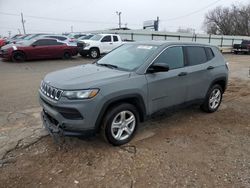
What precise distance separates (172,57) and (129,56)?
80 cm

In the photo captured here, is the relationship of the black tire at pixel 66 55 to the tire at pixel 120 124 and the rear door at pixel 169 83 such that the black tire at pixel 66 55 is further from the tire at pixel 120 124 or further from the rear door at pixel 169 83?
the tire at pixel 120 124

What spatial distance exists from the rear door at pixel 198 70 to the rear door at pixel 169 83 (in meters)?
0.17

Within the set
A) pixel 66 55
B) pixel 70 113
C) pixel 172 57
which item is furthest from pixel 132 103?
pixel 66 55

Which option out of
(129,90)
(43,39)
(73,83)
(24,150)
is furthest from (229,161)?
(43,39)

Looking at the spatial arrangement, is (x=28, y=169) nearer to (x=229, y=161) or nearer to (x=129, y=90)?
(x=129, y=90)

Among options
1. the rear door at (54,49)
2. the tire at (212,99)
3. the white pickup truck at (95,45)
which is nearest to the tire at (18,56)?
the rear door at (54,49)

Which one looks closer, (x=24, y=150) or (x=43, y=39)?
(x=24, y=150)

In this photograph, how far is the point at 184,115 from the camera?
5.45 meters

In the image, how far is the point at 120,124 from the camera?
391 centimetres

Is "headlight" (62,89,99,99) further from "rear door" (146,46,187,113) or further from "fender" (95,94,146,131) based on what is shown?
"rear door" (146,46,187,113)

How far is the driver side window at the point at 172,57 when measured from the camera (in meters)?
4.37

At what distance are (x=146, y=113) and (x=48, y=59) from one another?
14286mm

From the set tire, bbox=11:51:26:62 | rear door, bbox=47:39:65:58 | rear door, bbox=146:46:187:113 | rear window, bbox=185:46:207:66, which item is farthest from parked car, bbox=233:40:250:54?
rear door, bbox=146:46:187:113

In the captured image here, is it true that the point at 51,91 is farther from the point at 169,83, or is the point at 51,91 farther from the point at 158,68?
the point at 169,83
